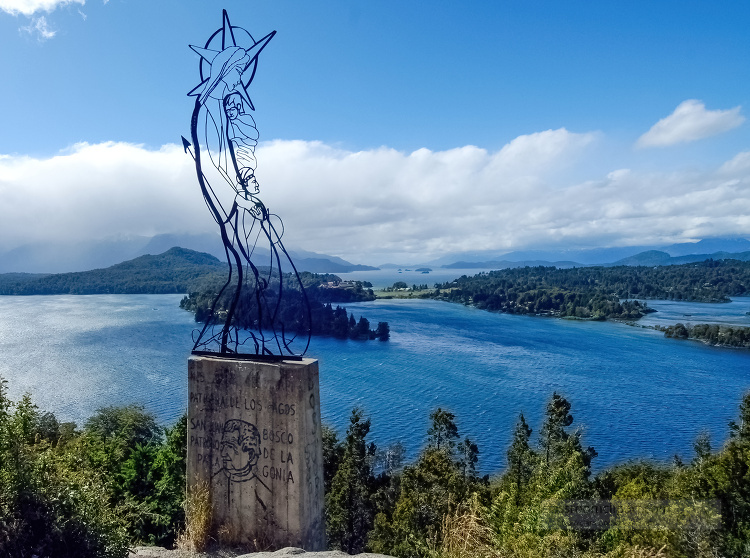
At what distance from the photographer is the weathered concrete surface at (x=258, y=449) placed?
6.64m

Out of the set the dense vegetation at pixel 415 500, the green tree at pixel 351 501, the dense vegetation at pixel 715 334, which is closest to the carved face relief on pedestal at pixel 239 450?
the dense vegetation at pixel 415 500

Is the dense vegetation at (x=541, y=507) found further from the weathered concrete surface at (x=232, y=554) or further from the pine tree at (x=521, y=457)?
the weathered concrete surface at (x=232, y=554)

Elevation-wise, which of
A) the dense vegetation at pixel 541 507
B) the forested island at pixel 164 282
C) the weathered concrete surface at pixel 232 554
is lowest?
the dense vegetation at pixel 541 507

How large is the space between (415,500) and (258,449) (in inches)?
341

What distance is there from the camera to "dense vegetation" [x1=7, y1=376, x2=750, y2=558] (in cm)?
586

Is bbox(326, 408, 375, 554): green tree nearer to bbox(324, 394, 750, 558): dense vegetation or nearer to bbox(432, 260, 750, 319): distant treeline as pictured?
bbox(324, 394, 750, 558): dense vegetation

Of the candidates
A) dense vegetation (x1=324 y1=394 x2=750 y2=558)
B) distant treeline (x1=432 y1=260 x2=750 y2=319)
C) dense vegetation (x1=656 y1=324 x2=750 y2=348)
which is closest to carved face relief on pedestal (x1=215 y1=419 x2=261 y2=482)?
dense vegetation (x1=324 y1=394 x2=750 y2=558)

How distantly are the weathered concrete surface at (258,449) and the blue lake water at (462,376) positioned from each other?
2193 centimetres

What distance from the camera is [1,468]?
584 cm

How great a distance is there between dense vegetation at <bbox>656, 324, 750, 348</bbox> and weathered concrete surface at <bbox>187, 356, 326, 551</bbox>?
68.0 meters

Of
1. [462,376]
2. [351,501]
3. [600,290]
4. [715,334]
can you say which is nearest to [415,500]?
[351,501]

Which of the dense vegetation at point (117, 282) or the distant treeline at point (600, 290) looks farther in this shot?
the dense vegetation at point (117, 282)

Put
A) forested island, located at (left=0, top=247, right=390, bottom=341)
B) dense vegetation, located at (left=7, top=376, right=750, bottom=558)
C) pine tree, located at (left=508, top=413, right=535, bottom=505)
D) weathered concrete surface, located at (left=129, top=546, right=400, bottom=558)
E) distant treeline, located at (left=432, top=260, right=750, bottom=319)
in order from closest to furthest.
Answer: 1. dense vegetation, located at (left=7, top=376, right=750, bottom=558)
2. weathered concrete surface, located at (left=129, top=546, right=400, bottom=558)
3. pine tree, located at (left=508, top=413, right=535, bottom=505)
4. distant treeline, located at (left=432, top=260, right=750, bottom=319)
5. forested island, located at (left=0, top=247, right=390, bottom=341)

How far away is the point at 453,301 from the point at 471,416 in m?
73.4
